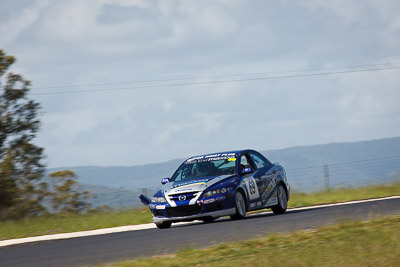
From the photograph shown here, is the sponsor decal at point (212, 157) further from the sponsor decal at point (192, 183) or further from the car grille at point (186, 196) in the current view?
the car grille at point (186, 196)

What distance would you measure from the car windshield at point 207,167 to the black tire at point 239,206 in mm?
689

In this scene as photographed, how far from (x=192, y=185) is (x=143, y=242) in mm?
3584

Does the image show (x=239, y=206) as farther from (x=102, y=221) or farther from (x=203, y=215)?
(x=102, y=221)

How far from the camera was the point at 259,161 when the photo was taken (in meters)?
19.1

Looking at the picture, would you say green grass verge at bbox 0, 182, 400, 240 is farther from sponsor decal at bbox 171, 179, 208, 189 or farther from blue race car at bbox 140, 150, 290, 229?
sponsor decal at bbox 171, 179, 208, 189

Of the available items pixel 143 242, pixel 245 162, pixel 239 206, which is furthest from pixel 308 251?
pixel 245 162

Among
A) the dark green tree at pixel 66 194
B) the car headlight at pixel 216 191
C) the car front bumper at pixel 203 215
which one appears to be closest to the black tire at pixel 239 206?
the car front bumper at pixel 203 215

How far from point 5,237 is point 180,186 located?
4.43 m

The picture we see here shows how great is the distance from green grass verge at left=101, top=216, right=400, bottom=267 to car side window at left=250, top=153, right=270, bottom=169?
6797mm

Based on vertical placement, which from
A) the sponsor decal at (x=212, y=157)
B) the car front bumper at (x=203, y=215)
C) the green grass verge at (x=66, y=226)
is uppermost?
the sponsor decal at (x=212, y=157)

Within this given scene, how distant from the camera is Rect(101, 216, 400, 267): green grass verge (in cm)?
868

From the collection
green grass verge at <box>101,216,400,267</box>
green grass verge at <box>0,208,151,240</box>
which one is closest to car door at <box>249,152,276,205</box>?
green grass verge at <box>0,208,151,240</box>

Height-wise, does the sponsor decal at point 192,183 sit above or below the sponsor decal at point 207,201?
above

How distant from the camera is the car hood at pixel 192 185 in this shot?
1678cm
